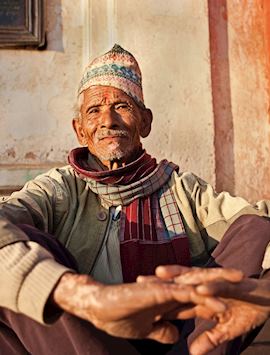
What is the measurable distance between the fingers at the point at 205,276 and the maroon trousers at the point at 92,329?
0.37m

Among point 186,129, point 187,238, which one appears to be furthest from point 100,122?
point 186,129

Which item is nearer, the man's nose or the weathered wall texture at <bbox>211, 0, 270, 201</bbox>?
the man's nose

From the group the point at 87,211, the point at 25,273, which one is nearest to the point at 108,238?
the point at 87,211

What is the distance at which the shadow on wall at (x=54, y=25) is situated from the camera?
4.05 metres

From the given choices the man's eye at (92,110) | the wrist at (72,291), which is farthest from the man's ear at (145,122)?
the wrist at (72,291)

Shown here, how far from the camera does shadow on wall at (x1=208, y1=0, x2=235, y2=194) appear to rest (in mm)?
4023

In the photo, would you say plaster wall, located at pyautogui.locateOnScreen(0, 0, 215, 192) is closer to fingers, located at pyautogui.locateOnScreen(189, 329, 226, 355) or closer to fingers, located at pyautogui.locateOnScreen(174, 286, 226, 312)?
fingers, located at pyautogui.locateOnScreen(189, 329, 226, 355)

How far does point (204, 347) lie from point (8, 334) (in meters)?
0.57

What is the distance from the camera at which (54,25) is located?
160 inches

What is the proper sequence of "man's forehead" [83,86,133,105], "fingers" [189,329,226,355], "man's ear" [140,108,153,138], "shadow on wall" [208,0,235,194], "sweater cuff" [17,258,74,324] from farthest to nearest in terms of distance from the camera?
"shadow on wall" [208,0,235,194] → "man's ear" [140,108,153,138] → "man's forehead" [83,86,133,105] → "fingers" [189,329,226,355] → "sweater cuff" [17,258,74,324]

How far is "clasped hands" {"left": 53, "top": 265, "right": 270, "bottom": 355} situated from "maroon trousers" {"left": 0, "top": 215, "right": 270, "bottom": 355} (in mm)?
210

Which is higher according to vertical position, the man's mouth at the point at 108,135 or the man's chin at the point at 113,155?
the man's mouth at the point at 108,135

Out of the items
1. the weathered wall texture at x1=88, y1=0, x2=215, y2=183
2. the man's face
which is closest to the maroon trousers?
the man's face

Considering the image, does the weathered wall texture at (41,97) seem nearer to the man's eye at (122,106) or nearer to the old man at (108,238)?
the old man at (108,238)
